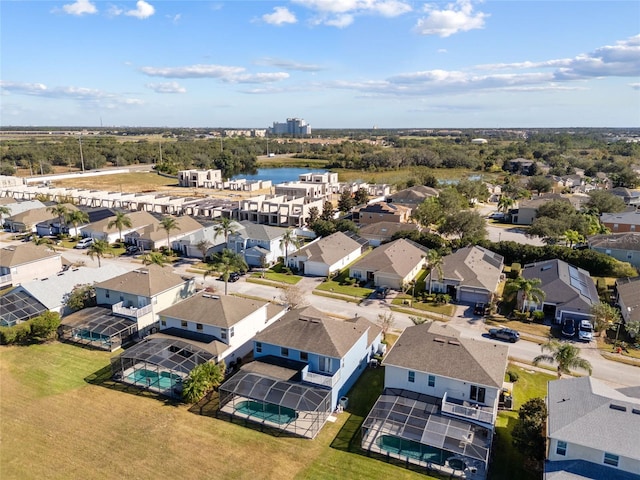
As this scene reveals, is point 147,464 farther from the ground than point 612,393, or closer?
closer

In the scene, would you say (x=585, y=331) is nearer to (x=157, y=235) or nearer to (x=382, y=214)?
(x=382, y=214)

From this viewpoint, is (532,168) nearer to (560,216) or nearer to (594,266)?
(560,216)

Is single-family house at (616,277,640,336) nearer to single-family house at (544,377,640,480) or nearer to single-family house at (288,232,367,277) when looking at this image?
single-family house at (544,377,640,480)

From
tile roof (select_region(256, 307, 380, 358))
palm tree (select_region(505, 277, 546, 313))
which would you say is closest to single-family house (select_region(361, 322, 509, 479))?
tile roof (select_region(256, 307, 380, 358))

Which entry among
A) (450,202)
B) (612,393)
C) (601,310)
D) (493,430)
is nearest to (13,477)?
(493,430)

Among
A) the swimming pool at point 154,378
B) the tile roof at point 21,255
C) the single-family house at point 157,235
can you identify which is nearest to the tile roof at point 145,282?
the swimming pool at point 154,378
